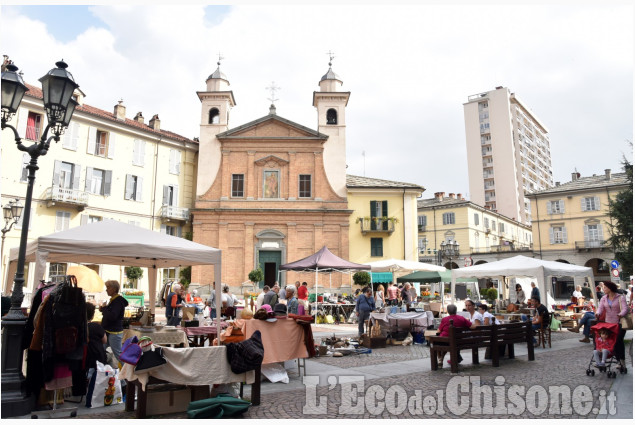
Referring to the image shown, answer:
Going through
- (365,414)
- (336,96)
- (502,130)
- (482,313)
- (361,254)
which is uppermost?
(502,130)

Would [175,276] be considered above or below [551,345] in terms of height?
above

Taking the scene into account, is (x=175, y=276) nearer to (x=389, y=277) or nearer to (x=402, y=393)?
(x=389, y=277)

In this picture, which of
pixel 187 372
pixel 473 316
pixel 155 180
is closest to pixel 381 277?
pixel 155 180

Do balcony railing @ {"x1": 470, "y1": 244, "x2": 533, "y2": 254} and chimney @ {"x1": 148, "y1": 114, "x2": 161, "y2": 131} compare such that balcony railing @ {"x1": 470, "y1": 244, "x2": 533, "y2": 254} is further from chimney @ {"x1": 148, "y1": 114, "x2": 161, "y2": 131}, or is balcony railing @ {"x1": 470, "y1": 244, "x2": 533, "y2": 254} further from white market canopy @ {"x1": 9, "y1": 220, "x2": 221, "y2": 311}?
white market canopy @ {"x1": 9, "y1": 220, "x2": 221, "y2": 311}

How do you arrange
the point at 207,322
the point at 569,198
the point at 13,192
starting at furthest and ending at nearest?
the point at 569,198, the point at 13,192, the point at 207,322

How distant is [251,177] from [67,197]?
11.0 m

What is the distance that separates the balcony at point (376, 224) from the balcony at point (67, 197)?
16998 mm

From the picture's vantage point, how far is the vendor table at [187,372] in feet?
16.9

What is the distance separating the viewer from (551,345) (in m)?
11.9

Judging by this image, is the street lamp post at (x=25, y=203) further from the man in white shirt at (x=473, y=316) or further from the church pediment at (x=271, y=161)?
the church pediment at (x=271, y=161)

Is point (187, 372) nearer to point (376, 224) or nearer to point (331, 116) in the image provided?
point (376, 224)

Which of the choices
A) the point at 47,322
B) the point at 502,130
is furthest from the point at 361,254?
the point at 502,130

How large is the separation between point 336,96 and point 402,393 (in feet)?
89.7

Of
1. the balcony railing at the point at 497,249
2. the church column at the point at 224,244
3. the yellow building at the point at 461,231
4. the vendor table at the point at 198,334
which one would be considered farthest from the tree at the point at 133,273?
the balcony railing at the point at 497,249
